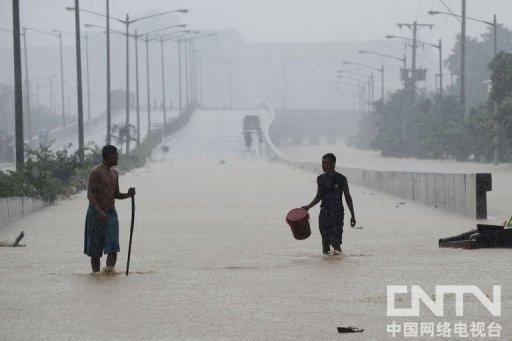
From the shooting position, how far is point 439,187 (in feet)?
102

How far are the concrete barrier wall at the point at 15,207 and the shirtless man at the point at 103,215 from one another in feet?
38.0

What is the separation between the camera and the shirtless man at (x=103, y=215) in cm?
1605

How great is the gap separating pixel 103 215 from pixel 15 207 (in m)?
14.3

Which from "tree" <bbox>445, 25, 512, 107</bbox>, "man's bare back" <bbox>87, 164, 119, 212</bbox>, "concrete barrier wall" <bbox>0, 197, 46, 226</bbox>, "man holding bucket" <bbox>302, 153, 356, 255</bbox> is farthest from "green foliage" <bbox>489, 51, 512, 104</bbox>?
"tree" <bbox>445, 25, 512, 107</bbox>

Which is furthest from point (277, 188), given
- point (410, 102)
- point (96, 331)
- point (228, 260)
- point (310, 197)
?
point (410, 102)

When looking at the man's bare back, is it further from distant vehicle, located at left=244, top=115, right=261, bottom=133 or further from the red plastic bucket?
distant vehicle, located at left=244, top=115, right=261, bottom=133

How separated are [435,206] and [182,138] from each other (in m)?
101

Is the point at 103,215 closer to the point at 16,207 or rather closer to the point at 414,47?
the point at 16,207

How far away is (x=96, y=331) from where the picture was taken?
37.4 feet

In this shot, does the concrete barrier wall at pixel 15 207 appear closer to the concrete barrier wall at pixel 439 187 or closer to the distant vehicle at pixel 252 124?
the concrete barrier wall at pixel 439 187

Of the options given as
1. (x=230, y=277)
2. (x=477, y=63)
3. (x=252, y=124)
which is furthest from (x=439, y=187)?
(x=477, y=63)

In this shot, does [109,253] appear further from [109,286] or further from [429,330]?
[429,330]

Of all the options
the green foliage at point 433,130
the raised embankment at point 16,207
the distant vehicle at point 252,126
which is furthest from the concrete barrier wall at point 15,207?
the distant vehicle at point 252,126

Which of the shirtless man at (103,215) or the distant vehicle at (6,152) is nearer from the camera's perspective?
the shirtless man at (103,215)
